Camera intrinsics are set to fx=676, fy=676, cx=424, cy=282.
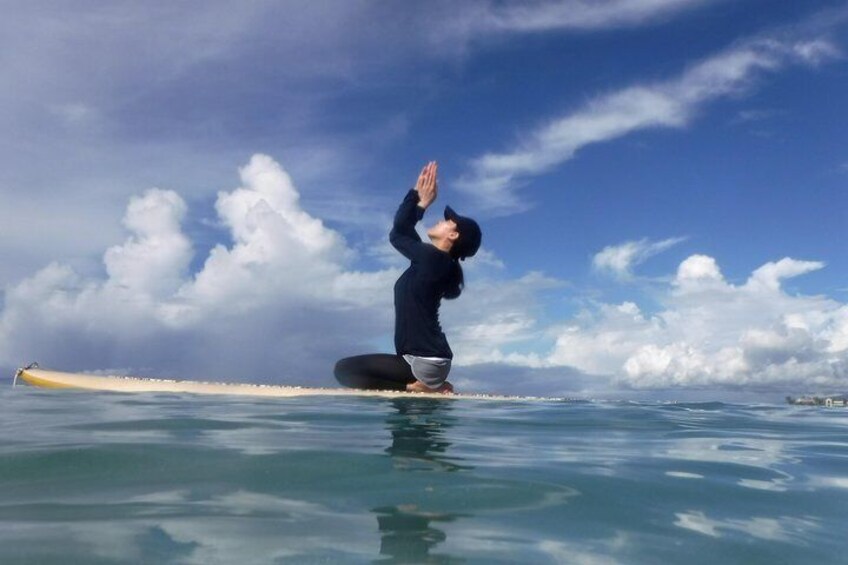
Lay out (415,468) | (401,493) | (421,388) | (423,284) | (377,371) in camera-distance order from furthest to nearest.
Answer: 1. (377,371)
2. (421,388)
3. (423,284)
4. (415,468)
5. (401,493)

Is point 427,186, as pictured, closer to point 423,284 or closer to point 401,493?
point 423,284

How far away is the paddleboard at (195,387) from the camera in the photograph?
34.2 feet

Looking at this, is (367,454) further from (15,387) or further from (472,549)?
(15,387)

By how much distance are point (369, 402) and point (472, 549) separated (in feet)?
21.1

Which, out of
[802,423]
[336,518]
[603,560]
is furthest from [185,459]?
[802,423]

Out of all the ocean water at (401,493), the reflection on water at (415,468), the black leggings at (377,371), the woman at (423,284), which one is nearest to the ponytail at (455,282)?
the woman at (423,284)

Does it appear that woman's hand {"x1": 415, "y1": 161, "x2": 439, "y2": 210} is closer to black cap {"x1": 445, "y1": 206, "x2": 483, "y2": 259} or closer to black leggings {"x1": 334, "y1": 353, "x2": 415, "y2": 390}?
black cap {"x1": 445, "y1": 206, "x2": 483, "y2": 259}

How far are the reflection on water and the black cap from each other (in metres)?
2.65

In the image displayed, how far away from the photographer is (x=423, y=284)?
33.6 feet

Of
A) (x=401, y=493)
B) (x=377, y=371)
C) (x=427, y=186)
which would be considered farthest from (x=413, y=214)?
(x=401, y=493)

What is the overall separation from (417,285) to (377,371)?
1577mm

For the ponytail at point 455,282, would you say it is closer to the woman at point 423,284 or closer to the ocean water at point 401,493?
the woman at point 423,284

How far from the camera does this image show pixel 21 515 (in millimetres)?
3473

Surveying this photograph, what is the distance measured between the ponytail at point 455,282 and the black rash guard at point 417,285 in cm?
7
